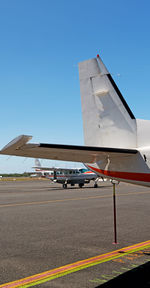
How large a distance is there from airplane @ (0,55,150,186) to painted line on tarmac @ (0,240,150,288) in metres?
1.75

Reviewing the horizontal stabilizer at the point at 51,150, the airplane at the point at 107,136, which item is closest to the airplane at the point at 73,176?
the airplane at the point at 107,136

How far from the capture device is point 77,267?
554cm

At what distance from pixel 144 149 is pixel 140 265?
2287mm

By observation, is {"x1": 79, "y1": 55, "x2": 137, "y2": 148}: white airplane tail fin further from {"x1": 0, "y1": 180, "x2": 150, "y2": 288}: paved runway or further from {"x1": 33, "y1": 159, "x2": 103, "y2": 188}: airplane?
{"x1": 33, "y1": 159, "x2": 103, "y2": 188}: airplane

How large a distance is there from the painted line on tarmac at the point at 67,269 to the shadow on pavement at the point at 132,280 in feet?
2.78

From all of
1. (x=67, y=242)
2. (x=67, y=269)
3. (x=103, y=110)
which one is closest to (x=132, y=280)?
(x=67, y=269)

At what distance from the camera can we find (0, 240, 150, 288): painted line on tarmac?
4.76 meters

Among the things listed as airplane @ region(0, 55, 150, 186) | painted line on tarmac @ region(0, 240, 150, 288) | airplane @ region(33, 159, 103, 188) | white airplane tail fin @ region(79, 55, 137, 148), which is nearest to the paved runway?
painted line on tarmac @ region(0, 240, 150, 288)

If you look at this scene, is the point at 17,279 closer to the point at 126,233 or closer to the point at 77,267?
the point at 77,267

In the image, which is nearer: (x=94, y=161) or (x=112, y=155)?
(x=112, y=155)

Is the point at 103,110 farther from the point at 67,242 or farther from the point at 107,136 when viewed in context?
the point at 67,242

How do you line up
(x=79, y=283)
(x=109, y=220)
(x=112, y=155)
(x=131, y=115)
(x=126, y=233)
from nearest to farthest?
(x=79, y=283) → (x=112, y=155) → (x=131, y=115) → (x=126, y=233) → (x=109, y=220)

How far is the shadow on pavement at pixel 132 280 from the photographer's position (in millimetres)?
A: 4531

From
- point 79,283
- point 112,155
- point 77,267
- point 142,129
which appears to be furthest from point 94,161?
point 79,283
